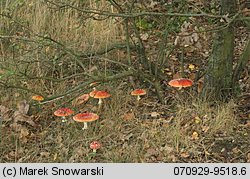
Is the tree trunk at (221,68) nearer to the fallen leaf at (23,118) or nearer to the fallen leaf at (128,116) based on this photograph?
the fallen leaf at (128,116)

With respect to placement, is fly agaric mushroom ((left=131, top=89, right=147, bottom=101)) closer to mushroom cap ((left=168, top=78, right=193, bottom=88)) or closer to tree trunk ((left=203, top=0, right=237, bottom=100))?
mushroom cap ((left=168, top=78, right=193, bottom=88))

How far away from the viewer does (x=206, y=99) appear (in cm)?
435

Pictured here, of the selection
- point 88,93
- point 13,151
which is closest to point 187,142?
point 88,93

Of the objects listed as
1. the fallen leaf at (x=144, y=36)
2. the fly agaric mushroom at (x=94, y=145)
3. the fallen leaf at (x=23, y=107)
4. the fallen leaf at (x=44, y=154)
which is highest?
the fallen leaf at (x=144, y=36)

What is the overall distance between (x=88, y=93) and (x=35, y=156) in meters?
0.92

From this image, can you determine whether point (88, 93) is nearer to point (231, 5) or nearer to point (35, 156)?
point (35, 156)

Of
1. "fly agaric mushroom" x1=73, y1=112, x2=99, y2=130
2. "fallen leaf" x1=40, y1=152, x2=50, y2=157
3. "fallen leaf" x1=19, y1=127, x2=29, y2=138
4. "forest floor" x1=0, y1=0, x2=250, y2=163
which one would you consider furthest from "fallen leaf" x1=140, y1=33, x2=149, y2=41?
"fallen leaf" x1=40, y1=152, x2=50, y2=157

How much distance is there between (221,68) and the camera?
4.32 meters

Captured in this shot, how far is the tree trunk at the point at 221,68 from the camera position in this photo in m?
4.26

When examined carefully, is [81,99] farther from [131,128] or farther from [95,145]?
[95,145]

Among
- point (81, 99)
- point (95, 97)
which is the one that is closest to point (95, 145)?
point (95, 97)

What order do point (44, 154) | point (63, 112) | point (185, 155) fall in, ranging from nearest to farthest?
point (185, 155)
point (44, 154)
point (63, 112)

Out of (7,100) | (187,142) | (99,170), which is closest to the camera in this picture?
(99,170)

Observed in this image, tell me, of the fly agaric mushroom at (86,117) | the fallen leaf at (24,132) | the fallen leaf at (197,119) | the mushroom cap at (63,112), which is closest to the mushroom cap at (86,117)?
the fly agaric mushroom at (86,117)
